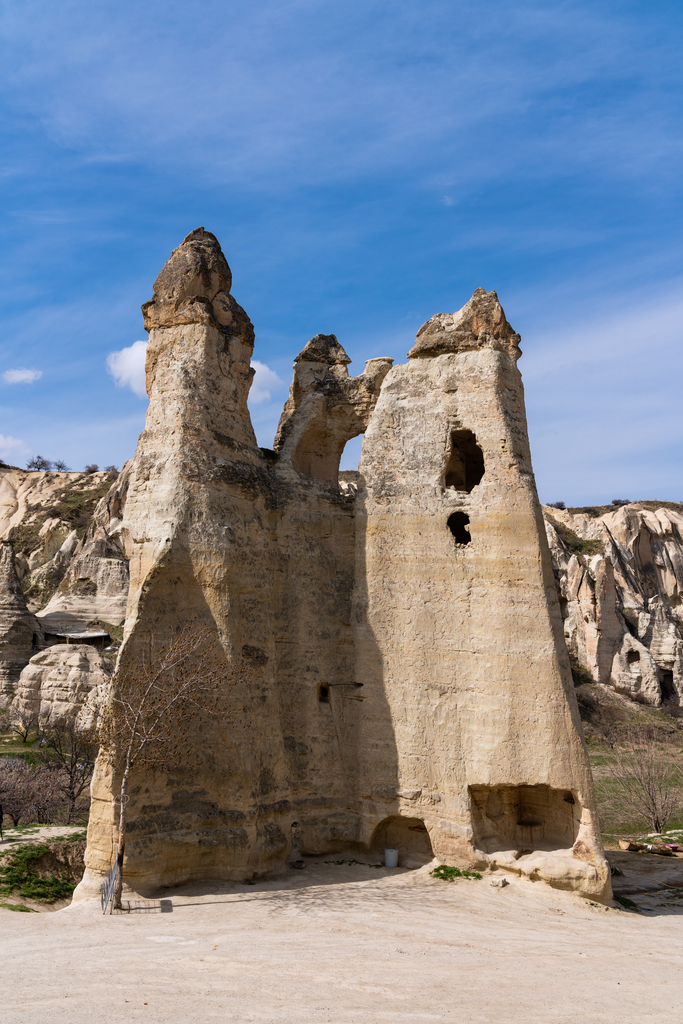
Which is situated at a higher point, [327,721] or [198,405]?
[198,405]

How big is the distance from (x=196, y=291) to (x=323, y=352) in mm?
4076

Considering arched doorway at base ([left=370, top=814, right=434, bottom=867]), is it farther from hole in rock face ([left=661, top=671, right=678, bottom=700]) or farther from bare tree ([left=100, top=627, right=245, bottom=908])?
hole in rock face ([left=661, top=671, right=678, bottom=700])

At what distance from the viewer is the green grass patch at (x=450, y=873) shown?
13.8 metres

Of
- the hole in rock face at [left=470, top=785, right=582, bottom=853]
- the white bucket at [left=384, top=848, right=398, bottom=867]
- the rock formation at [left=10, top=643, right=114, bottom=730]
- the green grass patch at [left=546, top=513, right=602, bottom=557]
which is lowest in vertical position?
the white bucket at [left=384, top=848, right=398, bottom=867]

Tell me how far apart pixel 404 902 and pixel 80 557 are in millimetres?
34926

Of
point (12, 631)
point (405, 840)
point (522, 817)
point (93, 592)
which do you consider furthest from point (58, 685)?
point (522, 817)

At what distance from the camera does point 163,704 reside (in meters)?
12.5

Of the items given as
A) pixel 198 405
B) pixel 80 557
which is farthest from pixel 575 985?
pixel 80 557

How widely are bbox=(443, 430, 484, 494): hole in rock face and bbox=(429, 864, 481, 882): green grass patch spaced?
341 inches

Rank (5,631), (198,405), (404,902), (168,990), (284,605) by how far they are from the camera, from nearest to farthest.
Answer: (168,990) → (404,902) → (198,405) → (284,605) → (5,631)

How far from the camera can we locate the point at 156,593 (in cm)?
1344

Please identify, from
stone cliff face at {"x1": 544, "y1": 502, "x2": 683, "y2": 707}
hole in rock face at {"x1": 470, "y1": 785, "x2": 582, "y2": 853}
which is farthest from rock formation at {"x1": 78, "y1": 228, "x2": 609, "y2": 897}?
stone cliff face at {"x1": 544, "y1": 502, "x2": 683, "y2": 707}

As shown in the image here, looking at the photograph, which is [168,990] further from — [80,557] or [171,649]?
[80,557]

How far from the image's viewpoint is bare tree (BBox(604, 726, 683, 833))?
22547mm
